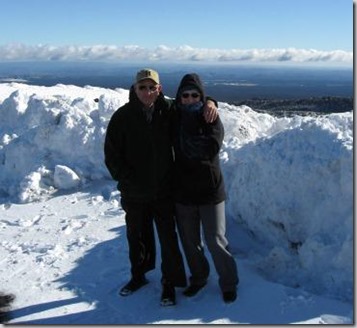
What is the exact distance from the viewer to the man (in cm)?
504

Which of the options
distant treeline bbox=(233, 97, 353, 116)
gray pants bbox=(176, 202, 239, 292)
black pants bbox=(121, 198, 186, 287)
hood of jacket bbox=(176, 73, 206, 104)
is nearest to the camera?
hood of jacket bbox=(176, 73, 206, 104)

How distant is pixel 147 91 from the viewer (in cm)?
497

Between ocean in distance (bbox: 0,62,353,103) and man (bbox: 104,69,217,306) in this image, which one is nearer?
man (bbox: 104,69,217,306)

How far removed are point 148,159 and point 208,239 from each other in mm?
969

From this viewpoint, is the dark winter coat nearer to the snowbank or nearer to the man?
the man

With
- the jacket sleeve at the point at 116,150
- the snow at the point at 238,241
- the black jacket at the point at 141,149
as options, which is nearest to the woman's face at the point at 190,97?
the black jacket at the point at 141,149

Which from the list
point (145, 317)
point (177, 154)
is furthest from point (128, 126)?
point (145, 317)

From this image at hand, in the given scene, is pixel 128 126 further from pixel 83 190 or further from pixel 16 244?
pixel 83 190

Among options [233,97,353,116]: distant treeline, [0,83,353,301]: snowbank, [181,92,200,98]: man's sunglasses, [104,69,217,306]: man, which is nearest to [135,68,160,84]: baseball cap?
[104,69,217,306]: man

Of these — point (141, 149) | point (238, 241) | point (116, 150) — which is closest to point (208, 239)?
point (141, 149)

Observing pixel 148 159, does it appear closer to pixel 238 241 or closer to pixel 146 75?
pixel 146 75

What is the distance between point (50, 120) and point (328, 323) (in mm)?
7712

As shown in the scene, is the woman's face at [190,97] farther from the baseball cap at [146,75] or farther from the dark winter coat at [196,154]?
the baseball cap at [146,75]

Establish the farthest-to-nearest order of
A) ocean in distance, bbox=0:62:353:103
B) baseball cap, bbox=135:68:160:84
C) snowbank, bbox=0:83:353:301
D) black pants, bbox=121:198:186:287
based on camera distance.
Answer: ocean in distance, bbox=0:62:353:103 < snowbank, bbox=0:83:353:301 < black pants, bbox=121:198:186:287 < baseball cap, bbox=135:68:160:84
